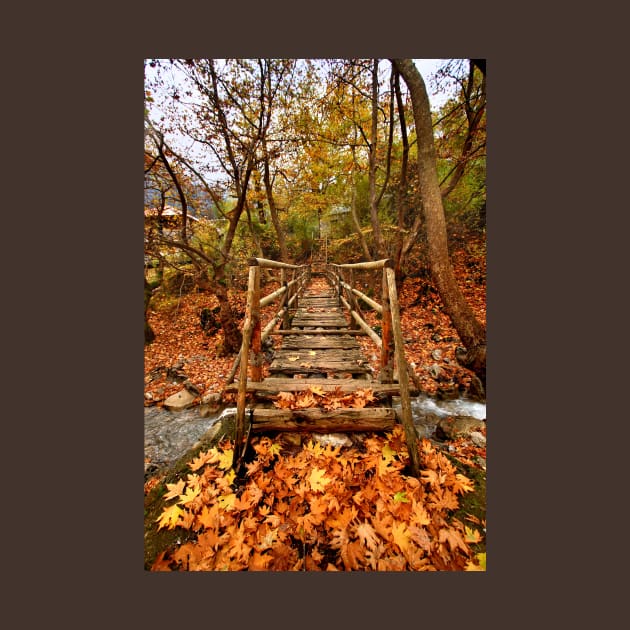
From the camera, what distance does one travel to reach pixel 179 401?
5996 millimetres

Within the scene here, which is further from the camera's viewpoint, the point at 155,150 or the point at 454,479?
the point at 155,150

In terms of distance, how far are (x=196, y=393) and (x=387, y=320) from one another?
217 inches

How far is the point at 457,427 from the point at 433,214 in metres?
A: 3.73

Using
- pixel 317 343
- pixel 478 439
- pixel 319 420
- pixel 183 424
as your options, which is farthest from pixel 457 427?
pixel 183 424

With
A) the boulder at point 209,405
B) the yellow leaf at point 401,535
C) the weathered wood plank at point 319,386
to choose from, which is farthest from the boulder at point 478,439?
the boulder at point 209,405

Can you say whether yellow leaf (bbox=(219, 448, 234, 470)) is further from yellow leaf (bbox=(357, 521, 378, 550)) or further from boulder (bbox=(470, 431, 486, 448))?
boulder (bbox=(470, 431, 486, 448))

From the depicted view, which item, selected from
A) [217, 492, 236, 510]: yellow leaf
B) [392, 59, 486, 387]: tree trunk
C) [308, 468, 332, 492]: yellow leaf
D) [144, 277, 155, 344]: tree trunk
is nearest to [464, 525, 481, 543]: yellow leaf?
[308, 468, 332, 492]: yellow leaf

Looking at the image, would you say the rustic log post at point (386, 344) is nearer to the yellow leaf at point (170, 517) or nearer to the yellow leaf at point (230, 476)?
the yellow leaf at point (230, 476)

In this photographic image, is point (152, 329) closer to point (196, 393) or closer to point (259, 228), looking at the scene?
point (196, 393)

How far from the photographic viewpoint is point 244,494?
1.73 meters

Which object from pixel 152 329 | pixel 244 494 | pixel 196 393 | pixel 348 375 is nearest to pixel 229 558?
pixel 244 494

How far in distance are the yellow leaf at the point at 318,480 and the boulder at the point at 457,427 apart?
3.21 m

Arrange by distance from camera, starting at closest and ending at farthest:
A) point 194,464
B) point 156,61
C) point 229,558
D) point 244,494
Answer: point 229,558, point 244,494, point 194,464, point 156,61

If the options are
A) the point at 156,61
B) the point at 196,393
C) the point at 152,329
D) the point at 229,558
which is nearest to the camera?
the point at 229,558
